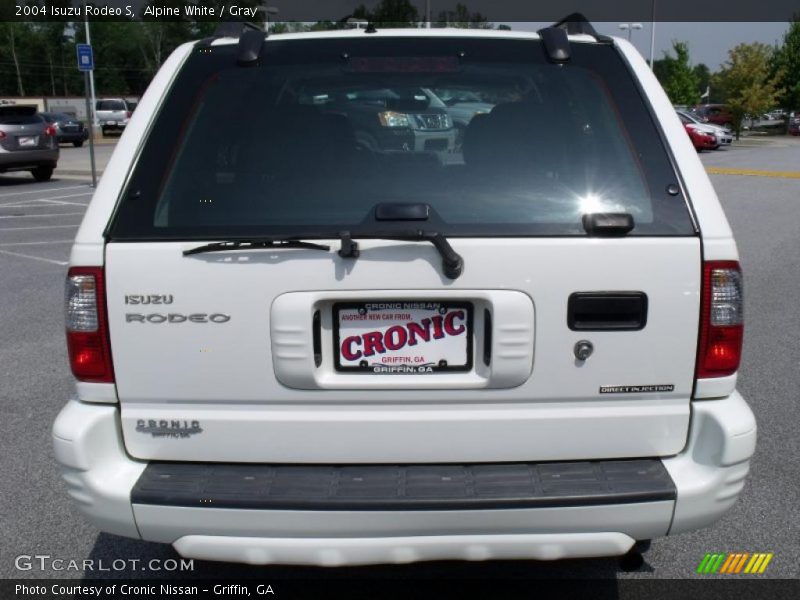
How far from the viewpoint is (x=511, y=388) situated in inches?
100

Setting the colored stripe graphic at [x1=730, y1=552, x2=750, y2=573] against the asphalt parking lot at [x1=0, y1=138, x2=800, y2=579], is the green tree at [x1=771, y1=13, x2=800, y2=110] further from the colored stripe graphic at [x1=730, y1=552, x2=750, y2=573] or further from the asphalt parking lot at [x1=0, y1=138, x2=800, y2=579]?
the colored stripe graphic at [x1=730, y1=552, x2=750, y2=573]

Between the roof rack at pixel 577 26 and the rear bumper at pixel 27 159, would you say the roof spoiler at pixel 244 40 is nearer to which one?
the roof rack at pixel 577 26

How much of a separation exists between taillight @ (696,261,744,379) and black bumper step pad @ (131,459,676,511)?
34 cm

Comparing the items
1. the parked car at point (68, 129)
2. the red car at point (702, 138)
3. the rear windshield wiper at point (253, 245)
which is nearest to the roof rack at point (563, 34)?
the rear windshield wiper at point (253, 245)

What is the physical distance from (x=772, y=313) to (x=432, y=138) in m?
4.91

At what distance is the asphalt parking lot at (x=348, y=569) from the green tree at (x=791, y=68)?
48.9 m

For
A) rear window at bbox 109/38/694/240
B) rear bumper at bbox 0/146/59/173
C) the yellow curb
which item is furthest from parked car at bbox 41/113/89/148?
rear window at bbox 109/38/694/240

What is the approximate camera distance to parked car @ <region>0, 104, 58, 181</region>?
19484 mm

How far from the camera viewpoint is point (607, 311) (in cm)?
250

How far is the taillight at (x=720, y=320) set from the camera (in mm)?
2520

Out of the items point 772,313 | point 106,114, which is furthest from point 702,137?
point 106,114

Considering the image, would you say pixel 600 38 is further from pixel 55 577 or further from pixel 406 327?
pixel 55 577

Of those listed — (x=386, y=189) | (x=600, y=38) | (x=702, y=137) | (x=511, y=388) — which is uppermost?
(x=600, y=38)

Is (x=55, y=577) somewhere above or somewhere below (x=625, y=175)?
below
